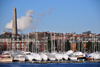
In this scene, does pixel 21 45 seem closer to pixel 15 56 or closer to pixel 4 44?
pixel 4 44

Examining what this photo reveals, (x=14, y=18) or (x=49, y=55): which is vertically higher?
(x=14, y=18)

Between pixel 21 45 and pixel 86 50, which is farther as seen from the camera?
pixel 21 45

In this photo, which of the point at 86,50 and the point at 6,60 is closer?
the point at 6,60

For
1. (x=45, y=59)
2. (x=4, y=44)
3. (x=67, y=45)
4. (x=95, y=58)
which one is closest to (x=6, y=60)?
(x=45, y=59)

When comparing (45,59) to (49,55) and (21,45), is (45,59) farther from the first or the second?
(21,45)

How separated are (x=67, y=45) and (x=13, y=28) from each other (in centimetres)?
2083

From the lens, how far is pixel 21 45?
8988cm

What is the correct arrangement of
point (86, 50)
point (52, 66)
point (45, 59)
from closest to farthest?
point (52, 66) → point (45, 59) → point (86, 50)

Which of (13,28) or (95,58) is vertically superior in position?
(13,28)

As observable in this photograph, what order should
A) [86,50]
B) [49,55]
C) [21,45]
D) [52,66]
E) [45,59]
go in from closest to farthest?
[52,66]
[45,59]
[49,55]
[86,50]
[21,45]

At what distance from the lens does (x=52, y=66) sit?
47000 millimetres

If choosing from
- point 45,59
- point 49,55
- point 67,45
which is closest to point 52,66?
point 45,59

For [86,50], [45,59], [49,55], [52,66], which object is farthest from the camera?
[86,50]

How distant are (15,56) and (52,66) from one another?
1370cm
